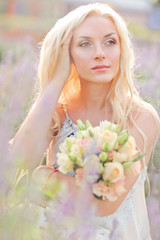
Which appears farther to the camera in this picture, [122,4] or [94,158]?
[122,4]

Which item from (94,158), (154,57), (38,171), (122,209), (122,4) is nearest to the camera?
(94,158)

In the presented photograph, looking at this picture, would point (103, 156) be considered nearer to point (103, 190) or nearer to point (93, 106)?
point (103, 190)

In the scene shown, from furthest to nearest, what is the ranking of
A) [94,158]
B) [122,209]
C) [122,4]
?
[122,4] → [122,209] → [94,158]

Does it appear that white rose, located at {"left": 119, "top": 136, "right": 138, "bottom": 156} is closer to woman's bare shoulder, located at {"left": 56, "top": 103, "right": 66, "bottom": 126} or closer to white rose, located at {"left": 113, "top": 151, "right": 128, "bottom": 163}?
white rose, located at {"left": 113, "top": 151, "right": 128, "bottom": 163}

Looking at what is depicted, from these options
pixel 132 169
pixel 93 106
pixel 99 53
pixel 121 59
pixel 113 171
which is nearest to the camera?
pixel 113 171

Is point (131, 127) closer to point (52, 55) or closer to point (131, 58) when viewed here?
point (131, 58)

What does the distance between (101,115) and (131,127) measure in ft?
0.81

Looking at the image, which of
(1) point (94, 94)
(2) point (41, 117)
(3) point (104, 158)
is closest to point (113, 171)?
(3) point (104, 158)

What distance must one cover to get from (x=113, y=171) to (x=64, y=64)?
88 cm

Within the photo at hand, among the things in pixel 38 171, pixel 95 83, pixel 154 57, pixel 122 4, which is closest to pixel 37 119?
pixel 38 171

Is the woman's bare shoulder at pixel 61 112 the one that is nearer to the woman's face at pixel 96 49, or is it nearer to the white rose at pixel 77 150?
the woman's face at pixel 96 49

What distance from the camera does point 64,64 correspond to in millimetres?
2455

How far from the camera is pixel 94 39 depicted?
92.3 inches

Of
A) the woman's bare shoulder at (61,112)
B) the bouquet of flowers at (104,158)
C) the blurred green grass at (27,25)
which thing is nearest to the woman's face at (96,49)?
the woman's bare shoulder at (61,112)
